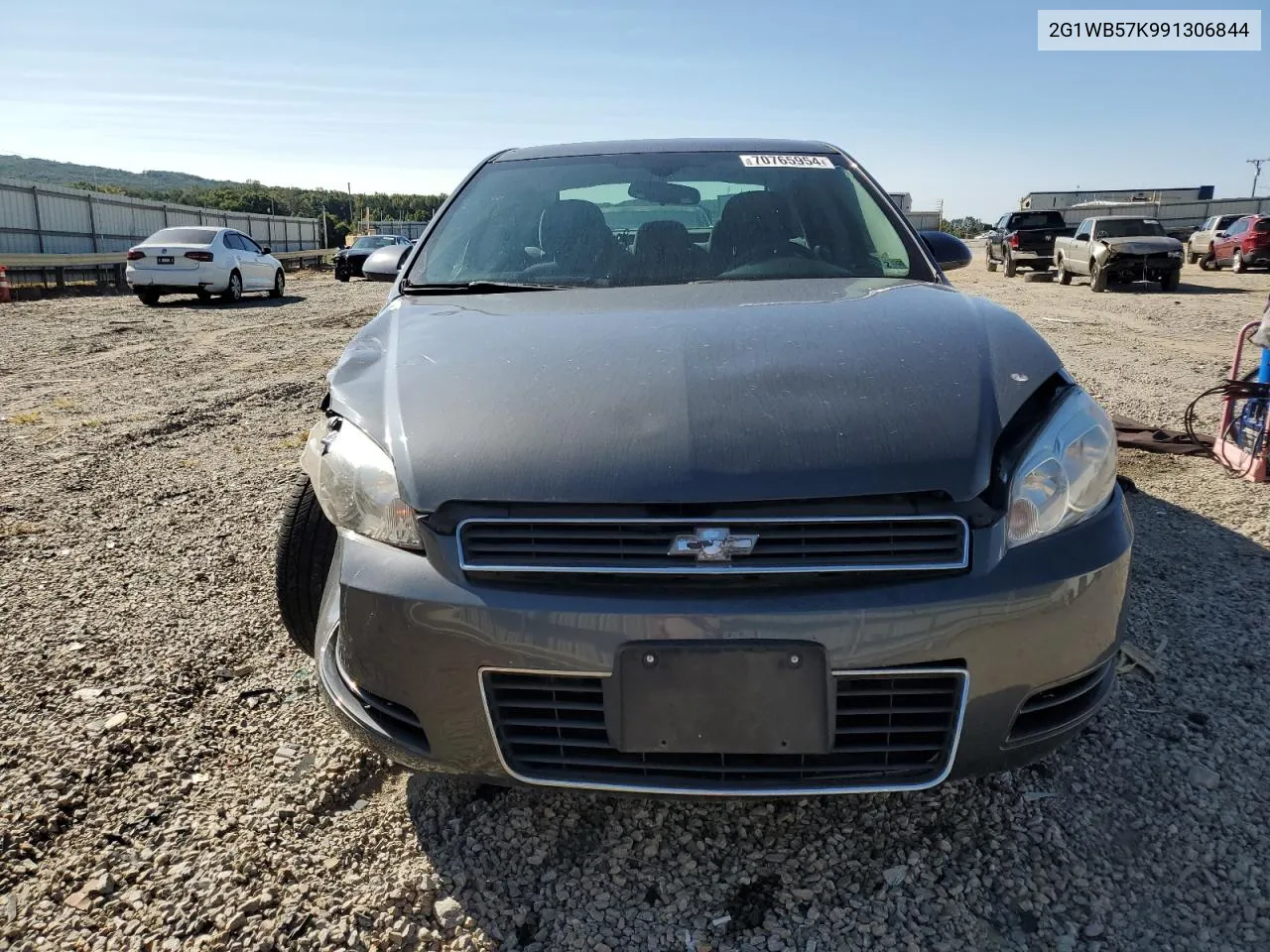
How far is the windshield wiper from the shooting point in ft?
8.84

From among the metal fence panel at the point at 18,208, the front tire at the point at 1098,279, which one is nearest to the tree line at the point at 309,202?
the metal fence panel at the point at 18,208

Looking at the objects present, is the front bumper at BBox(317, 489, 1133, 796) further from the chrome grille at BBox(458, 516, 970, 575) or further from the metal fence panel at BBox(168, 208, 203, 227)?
the metal fence panel at BBox(168, 208, 203, 227)

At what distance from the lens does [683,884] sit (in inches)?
73.6

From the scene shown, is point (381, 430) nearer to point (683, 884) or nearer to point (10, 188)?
point (683, 884)

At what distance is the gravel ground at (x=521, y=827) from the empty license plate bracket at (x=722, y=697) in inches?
16.3

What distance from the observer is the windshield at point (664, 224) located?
2.80 meters

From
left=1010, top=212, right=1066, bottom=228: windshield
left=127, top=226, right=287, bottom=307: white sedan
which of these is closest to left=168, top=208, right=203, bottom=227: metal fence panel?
left=127, top=226, right=287, bottom=307: white sedan

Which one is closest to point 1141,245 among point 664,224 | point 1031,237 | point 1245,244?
point 1031,237

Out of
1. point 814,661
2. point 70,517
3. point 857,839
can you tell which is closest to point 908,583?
point 814,661

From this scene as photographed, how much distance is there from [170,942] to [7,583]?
2.27 metres

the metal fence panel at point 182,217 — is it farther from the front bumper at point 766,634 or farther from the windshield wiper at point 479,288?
the front bumper at point 766,634

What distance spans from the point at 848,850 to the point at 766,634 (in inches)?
27.2

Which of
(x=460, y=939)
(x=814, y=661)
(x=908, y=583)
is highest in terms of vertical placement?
(x=908, y=583)

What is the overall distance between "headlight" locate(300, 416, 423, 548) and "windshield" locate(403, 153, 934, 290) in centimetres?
101
